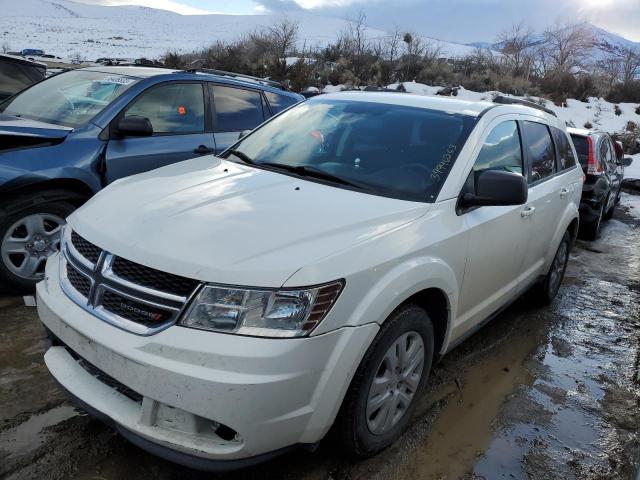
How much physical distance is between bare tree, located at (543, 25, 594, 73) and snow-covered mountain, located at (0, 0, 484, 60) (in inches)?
487

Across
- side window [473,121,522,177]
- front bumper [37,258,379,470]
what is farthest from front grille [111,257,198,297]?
side window [473,121,522,177]

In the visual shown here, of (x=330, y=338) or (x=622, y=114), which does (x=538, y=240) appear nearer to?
(x=330, y=338)

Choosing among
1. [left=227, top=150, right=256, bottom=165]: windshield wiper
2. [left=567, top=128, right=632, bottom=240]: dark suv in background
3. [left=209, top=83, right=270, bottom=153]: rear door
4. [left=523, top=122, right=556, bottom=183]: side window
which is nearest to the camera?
[left=227, top=150, right=256, bottom=165]: windshield wiper

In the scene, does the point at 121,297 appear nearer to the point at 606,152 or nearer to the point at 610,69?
the point at 606,152

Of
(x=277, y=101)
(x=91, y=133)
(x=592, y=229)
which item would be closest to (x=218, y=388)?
(x=91, y=133)

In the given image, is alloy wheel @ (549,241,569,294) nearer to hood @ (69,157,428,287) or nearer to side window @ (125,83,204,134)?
hood @ (69,157,428,287)

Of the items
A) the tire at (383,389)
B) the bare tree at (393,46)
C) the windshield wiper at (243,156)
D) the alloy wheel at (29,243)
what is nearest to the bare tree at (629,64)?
the bare tree at (393,46)

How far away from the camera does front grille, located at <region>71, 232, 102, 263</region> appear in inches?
94.8

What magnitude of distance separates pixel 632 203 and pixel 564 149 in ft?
26.7

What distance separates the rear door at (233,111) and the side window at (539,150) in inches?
106

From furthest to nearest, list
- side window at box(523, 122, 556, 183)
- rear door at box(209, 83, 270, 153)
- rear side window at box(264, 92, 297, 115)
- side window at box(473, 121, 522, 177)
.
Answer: rear side window at box(264, 92, 297, 115) < rear door at box(209, 83, 270, 153) < side window at box(523, 122, 556, 183) < side window at box(473, 121, 522, 177)

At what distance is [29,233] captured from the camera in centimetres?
400

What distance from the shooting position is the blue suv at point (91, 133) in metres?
3.92

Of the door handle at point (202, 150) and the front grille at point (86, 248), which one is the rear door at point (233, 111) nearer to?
the door handle at point (202, 150)
